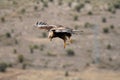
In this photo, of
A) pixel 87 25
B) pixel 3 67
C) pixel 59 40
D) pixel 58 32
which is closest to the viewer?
pixel 58 32

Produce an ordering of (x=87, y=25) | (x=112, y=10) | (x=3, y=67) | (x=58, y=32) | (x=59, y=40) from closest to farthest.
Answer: (x=58, y=32)
(x=3, y=67)
(x=59, y=40)
(x=87, y=25)
(x=112, y=10)

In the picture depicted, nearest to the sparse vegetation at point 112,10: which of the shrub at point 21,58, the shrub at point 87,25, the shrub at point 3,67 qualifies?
the shrub at point 87,25

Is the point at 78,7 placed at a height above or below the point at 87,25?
above

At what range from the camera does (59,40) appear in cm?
3362

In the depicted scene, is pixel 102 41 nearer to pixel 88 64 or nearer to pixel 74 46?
pixel 74 46

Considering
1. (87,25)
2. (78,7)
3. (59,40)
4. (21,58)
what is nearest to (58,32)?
(21,58)

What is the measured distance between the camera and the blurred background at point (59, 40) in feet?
93.4

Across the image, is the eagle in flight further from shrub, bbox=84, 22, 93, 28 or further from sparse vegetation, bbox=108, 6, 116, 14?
sparse vegetation, bbox=108, 6, 116, 14

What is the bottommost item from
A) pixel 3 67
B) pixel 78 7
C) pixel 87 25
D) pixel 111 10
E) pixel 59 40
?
pixel 3 67

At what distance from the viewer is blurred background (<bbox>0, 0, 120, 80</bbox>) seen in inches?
1120

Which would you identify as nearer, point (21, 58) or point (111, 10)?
point (21, 58)

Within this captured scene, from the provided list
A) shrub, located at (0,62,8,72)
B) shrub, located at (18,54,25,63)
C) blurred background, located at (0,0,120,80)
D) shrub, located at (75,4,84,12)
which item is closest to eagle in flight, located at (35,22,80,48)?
blurred background, located at (0,0,120,80)

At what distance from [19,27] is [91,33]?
5821 mm

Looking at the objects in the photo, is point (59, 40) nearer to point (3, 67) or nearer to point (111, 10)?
point (3, 67)
